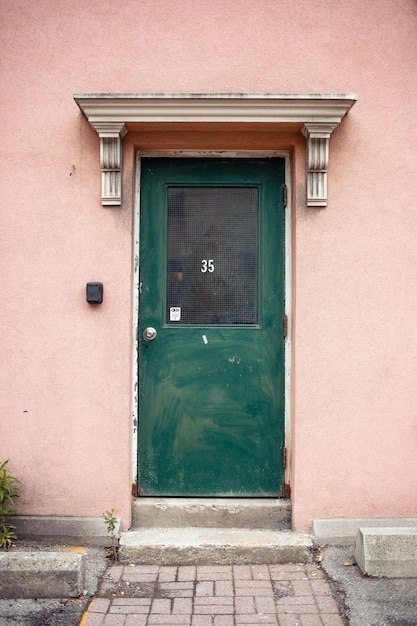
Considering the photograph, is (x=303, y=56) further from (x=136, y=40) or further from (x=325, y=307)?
(x=325, y=307)

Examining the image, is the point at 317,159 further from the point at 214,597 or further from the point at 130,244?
the point at 214,597

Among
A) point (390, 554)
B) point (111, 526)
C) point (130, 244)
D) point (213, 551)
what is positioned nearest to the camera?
point (390, 554)

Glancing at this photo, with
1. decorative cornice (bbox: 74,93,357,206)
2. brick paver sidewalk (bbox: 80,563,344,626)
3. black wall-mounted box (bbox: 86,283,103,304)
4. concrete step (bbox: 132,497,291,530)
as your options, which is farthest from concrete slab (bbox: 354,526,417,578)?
decorative cornice (bbox: 74,93,357,206)

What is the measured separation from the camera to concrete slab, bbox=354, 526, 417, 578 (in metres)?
3.56

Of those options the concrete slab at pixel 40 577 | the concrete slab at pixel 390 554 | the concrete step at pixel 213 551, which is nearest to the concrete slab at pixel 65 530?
the concrete step at pixel 213 551

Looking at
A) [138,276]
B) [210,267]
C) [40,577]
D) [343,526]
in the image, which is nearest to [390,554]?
[343,526]

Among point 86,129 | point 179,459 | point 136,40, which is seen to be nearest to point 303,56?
point 136,40

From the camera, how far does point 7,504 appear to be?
401 centimetres

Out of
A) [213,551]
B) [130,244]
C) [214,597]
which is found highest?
[130,244]

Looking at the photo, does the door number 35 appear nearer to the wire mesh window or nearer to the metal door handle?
the wire mesh window

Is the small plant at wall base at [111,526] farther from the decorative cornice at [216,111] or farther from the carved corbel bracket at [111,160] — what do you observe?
the decorative cornice at [216,111]

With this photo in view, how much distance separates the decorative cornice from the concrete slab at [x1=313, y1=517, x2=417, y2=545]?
7.73 ft

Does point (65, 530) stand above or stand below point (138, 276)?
below

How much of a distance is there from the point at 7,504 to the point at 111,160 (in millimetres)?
2378
